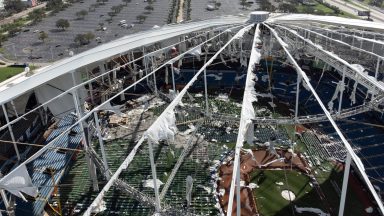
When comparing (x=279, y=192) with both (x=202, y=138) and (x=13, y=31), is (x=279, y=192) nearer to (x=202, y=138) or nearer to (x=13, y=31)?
(x=202, y=138)

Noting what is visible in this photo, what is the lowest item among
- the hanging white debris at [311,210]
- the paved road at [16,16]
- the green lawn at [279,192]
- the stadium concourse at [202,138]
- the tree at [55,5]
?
the hanging white debris at [311,210]

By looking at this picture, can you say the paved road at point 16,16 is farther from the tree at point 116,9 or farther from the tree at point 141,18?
the tree at point 141,18

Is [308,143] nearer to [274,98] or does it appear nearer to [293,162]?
[293,162]

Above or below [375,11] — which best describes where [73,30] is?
above

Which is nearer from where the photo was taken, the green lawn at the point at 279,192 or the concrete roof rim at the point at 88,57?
the green lawn at the point at 279,192

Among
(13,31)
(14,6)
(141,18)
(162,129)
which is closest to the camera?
(162,129)

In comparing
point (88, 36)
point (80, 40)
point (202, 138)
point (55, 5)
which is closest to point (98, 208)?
point (202, 138)

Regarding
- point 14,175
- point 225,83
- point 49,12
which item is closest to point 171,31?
point 225,83

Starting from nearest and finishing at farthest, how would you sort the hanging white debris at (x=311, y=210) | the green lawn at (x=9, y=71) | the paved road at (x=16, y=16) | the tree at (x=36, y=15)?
the hanging white debris at (x=311, y=210), the green lawn at (x=9, y=71), the tree at (x=36, y=15), the paved road at (x=16, y=16)

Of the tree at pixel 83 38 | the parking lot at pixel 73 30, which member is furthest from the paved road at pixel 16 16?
the tree at pixel 83 38
